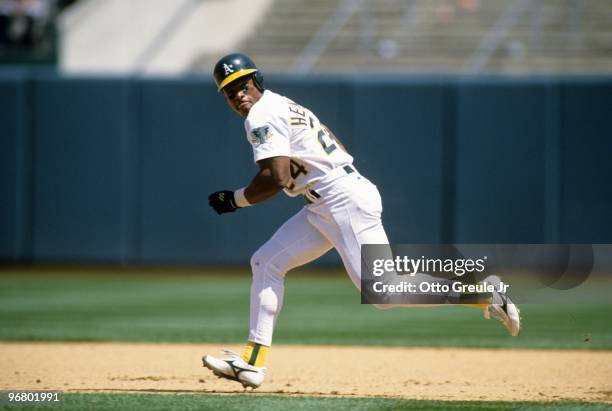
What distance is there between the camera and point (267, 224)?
1400 centimetres

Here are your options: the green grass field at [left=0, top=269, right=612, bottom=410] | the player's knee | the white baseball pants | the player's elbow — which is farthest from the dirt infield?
the player's elbow

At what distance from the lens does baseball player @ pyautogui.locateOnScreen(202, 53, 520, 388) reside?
18.6 feet

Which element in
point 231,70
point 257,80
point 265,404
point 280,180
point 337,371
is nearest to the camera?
point 265,404

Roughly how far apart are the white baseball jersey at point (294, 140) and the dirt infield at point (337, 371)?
4.09 feet

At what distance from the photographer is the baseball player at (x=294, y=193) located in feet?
18.6

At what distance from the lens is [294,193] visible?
5.81 m

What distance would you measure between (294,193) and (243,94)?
610 millimetres

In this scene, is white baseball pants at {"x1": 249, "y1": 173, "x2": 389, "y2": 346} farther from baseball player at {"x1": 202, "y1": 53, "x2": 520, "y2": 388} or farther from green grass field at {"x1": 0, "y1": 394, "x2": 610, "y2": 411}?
green grass field at {"x1": 0, "y1": 394, "x2": 610, "y2": 411}

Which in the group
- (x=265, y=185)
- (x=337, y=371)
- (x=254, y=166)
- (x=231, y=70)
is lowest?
(x=254, y=166)

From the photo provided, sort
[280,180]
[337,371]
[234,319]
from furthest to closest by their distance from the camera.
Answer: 1. [234,319]
2. [337,371]
3. [280,180]

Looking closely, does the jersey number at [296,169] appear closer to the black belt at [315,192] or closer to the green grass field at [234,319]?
the black belt at [315,192]

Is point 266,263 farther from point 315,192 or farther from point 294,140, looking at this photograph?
point 294,140

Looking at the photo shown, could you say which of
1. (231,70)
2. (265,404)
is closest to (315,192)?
(231,70)

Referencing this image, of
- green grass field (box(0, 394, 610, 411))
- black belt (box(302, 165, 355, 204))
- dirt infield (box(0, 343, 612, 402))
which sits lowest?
dirt infield (box(0, 343, 612, 402))
